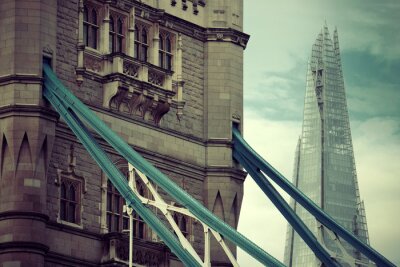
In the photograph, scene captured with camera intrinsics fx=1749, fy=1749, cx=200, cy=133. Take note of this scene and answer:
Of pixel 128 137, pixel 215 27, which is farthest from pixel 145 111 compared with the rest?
pixel 215 27

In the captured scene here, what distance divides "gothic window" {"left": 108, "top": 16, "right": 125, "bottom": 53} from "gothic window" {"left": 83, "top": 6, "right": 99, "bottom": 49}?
1.90 ft

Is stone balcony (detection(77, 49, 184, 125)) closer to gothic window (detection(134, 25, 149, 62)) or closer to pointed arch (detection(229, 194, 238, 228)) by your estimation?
gothic window (detection(134, 25, 149, 62))

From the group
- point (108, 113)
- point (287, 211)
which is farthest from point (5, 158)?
point (287, 211)

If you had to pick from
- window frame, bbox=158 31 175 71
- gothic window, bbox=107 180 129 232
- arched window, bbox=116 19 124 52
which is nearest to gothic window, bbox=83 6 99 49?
arched window, bbox=116 19 124 52

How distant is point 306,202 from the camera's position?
184 ft

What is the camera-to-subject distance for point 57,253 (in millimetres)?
52562

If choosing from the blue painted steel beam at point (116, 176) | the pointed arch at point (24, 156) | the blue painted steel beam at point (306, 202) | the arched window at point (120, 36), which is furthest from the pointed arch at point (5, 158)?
the blue painted steel beam at point (306, 202)

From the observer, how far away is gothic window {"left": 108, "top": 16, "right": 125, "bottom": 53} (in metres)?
56.4

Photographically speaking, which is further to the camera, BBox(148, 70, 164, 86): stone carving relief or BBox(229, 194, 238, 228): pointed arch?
BBox(229, 194, 238, 228): pointed arch

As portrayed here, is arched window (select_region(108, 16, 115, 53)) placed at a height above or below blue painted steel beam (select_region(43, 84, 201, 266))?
above

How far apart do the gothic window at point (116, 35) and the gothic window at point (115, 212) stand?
4.45m

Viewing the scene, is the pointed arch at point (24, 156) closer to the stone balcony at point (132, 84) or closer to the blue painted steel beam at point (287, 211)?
the stone balcony at point (132, 84)

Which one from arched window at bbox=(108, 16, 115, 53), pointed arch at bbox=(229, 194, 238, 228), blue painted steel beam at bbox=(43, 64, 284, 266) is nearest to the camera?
blue painted steel beam at bbox=(43, 64, 284, 266)

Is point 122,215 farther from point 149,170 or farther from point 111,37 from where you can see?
point 111,37
